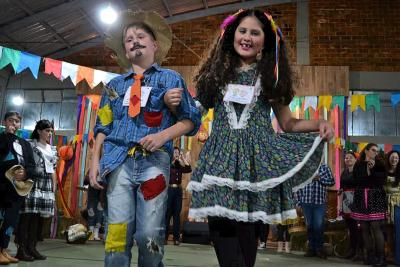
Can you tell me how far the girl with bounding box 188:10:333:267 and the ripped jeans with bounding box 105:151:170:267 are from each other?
0.18 metres

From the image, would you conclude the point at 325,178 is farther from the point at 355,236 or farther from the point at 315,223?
the point at 355,236

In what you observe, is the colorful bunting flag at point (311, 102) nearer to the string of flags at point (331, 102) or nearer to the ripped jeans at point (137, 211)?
the string of flags at point (331, 102)

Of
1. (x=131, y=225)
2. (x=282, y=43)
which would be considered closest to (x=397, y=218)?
(x=282, y=43)

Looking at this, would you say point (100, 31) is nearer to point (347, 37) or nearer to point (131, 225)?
point (347, 37)

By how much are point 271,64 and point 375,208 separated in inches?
147

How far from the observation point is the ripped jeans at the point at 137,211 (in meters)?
1.90

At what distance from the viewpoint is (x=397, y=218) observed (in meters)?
5.60

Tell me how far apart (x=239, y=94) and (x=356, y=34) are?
898 cm

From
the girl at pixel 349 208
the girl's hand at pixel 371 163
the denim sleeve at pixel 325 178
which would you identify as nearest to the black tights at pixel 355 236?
the girl at pixel 349 208

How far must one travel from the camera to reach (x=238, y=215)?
1.80 metres

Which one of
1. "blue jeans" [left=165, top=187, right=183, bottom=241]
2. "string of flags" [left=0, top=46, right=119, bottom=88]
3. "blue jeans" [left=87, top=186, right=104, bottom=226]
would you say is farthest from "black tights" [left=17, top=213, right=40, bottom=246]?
"blue jeans" [left=87, top=186, right=104, bottom=226]

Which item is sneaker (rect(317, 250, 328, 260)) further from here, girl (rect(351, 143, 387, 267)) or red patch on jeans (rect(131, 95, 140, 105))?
red patch on jeans (rect(131, 95, 140, 105))

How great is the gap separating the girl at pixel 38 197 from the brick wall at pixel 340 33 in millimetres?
5355

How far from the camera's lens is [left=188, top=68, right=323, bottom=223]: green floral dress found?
183 cm
